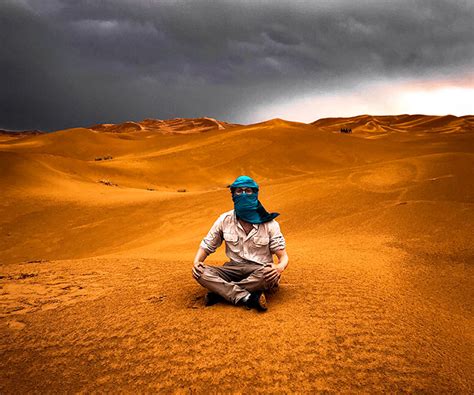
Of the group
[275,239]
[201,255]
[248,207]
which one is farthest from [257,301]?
[248,207]

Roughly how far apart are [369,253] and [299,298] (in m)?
2.73

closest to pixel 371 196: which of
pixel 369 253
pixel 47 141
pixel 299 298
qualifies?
pixel 369 253

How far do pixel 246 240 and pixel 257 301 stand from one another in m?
0.65

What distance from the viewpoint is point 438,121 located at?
6681cm

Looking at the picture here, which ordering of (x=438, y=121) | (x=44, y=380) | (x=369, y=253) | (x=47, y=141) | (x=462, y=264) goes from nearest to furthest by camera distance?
(x=44, y=380) → (x=462, y=264) → (x=369, y=253) → (x=47, y=141) → (x=438, y=121)

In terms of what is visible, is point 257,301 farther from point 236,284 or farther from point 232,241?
point 232,241

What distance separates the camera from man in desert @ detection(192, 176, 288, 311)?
332cm

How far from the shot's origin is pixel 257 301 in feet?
10.5

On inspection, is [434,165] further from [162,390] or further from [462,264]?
[162,390]

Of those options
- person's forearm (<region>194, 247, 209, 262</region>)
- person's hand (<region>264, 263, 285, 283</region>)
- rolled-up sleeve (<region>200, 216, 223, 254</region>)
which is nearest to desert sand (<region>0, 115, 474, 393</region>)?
person's hand (<region>264, 263, 285, 283</region>)

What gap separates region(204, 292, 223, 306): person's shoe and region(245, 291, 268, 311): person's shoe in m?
0.36

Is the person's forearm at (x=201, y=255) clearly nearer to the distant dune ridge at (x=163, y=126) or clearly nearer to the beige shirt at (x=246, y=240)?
the beige shirt at (x=246, y=240)

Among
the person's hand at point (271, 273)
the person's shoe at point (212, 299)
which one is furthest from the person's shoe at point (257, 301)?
the person's shoe at point (212, 299)

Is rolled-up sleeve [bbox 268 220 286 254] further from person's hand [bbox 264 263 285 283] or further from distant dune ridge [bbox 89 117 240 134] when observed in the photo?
distant dune ridge [bbox 89 117 240 134]
